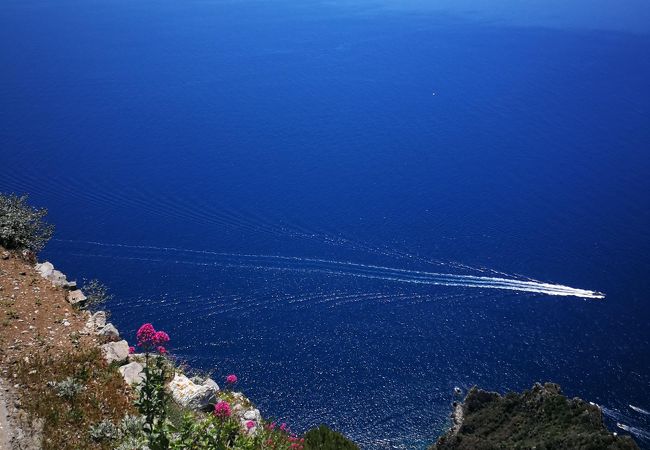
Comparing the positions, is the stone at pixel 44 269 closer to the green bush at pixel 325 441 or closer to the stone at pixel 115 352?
the stone at pixel 115 352

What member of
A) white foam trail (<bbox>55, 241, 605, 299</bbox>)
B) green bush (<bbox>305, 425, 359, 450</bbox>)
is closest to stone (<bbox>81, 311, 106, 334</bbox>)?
green bush (<bbox>305, 425, 359, 450</bbox>)

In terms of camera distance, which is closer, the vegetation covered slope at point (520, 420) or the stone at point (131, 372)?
the stone at point (131, 372)

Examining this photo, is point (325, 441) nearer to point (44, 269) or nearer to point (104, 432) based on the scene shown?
point (104, 432)

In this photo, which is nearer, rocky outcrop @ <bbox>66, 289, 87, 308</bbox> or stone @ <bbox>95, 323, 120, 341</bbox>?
stone @ <bbox>95, 323, 120, 341</bbox>

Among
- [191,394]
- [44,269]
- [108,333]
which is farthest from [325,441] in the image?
[44,269]

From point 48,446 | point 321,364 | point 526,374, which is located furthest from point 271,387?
point 48,446

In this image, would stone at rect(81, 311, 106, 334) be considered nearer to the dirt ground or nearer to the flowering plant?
the dirt ground

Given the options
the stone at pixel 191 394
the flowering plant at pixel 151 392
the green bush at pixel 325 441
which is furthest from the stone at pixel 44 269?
the flowering plant at pixel 151 392
